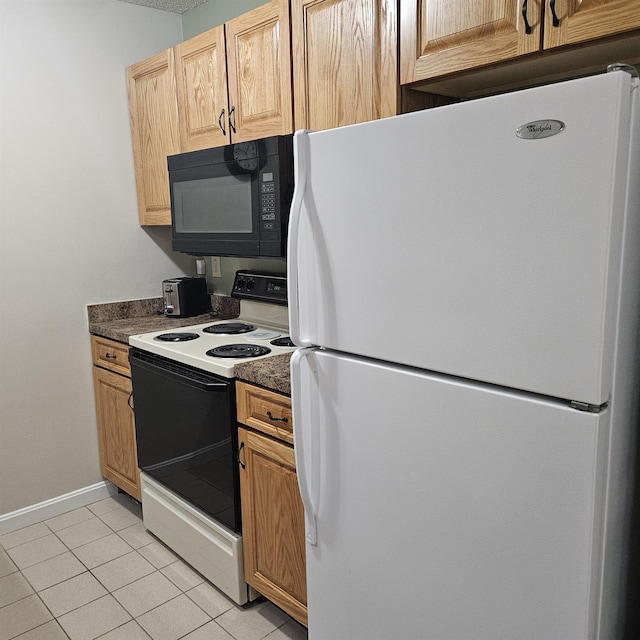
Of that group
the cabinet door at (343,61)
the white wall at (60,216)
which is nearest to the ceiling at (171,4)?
the white wall at (60,216)

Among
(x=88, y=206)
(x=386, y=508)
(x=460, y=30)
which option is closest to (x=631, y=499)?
(x=386, y=508)

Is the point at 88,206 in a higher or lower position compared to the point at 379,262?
higher

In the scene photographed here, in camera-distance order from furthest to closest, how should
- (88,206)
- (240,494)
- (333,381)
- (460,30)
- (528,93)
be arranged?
1. (88,206)
2. (240,494)
3. (460,30)
4. (333,381)
5. (528,93)

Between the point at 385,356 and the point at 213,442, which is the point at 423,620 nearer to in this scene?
the point at 385,356

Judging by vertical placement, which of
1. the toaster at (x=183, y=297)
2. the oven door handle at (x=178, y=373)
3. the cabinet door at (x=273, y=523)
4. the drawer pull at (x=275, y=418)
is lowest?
the cabinet door at (x=273, y=523)

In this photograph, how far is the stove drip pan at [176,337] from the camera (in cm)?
241

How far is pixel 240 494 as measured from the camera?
201cm

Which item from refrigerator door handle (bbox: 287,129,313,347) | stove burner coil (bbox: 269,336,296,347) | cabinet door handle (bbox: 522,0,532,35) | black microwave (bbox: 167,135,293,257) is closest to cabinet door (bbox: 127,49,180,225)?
black microwave (bbox: 167,135,293,257)

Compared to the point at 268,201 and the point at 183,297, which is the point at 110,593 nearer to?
the point at 183,297

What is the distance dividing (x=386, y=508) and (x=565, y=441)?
1.57ft

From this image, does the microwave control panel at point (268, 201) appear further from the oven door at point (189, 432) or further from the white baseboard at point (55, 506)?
the white baseboard at point (55, 506)

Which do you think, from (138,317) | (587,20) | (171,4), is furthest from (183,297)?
(587,20)

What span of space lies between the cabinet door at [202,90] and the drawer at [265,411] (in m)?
1.08

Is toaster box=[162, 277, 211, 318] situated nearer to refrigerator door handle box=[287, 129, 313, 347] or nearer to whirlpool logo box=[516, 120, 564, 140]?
refrigerator door handle box=[287, 129, 313, 347]
